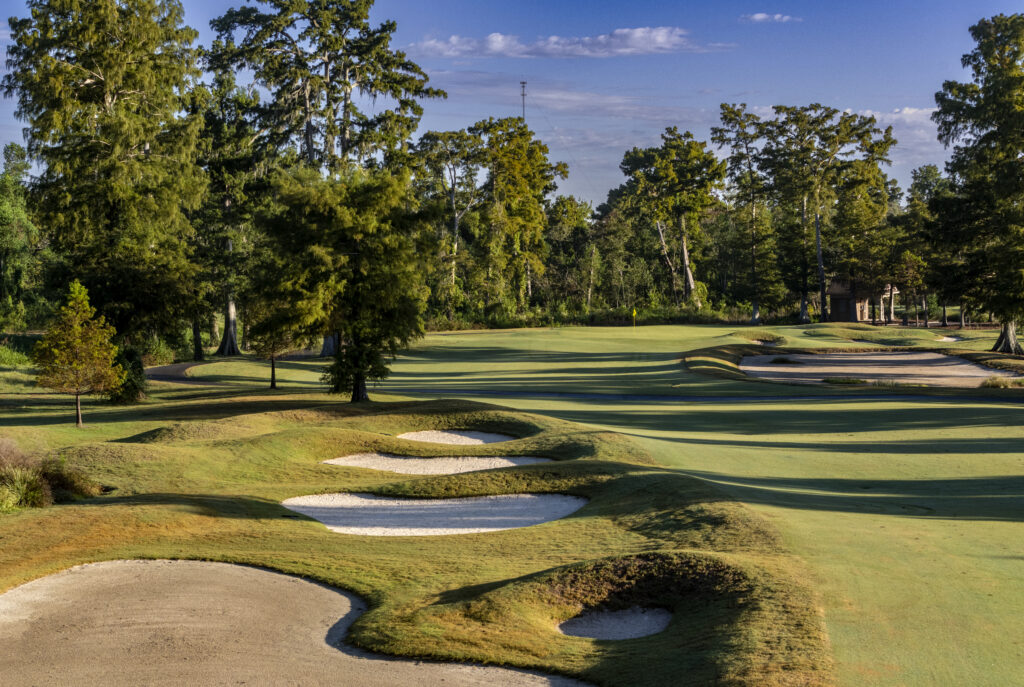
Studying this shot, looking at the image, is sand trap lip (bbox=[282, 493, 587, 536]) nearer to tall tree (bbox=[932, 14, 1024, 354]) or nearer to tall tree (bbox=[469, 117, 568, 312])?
tall tree (bbox=[932, 14, 1024, 354])

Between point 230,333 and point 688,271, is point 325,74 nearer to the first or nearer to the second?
point 230,333

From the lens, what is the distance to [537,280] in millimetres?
91250

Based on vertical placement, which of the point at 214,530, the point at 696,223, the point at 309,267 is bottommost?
the point at 214,530

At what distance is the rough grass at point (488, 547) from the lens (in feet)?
22.4

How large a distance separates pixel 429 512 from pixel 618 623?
666 cm

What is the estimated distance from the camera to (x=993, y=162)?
4091cm

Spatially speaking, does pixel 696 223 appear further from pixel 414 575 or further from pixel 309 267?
pixel 414 575

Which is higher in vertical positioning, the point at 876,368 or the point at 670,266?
the point at 670,266

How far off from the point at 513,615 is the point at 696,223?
87000 mm

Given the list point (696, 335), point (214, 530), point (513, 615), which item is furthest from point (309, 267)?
point (696, 335)

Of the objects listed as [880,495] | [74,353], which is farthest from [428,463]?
[74,353]

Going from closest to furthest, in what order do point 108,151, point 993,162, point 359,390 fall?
point 359,390
point 108,151
point 993,162

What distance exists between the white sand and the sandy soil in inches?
483

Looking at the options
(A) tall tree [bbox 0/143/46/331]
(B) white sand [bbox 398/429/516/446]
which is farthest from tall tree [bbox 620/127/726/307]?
(B) white sand [bbox 398/429/516/446]
